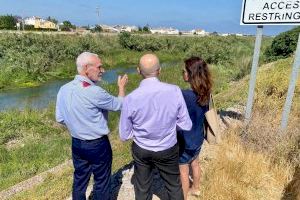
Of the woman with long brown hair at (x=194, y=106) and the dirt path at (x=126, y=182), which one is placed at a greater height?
the woman with long brown hair at (x=194, y=106)

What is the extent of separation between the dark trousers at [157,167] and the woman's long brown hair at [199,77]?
0.60 m

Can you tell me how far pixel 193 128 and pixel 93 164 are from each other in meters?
1.14

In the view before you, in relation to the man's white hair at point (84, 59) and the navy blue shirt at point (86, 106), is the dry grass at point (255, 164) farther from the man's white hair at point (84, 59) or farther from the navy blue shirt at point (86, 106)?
the man's white hair at point (84, 59)

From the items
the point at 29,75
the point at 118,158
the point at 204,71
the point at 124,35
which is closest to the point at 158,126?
the point at 204,71

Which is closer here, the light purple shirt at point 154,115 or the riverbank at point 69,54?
the light purple shirt at point 154,115

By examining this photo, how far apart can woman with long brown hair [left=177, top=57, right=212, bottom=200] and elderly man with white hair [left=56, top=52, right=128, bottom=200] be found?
710 mm

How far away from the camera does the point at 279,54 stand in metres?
19.2

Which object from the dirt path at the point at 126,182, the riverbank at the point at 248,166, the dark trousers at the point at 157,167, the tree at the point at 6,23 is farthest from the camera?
the tree at the point at 6,23

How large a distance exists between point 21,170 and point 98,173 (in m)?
4.82

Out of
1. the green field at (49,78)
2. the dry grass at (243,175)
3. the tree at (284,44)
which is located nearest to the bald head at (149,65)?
the dry grass at (243,175)

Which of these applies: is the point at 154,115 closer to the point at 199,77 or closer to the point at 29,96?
the point at 199,77

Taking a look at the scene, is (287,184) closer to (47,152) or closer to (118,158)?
(118,158)

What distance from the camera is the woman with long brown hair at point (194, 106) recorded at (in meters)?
3.63

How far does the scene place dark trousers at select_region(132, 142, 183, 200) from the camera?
3408mm
